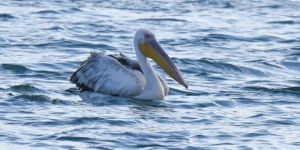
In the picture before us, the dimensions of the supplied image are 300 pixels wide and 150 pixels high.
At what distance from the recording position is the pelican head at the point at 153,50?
36.0 ft

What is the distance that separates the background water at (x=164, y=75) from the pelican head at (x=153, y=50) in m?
0.35

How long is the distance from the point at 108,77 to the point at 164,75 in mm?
1858

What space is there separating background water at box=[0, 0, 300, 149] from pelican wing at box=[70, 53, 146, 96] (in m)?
0.21

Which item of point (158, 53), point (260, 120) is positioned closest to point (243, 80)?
point (158, 53)

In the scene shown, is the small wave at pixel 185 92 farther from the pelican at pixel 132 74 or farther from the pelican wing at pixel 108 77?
the pelican wing at pixel 108 77

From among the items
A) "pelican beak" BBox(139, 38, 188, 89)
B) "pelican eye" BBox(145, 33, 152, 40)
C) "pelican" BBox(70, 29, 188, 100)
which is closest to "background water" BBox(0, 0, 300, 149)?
"pelican" BBox(70, 29, 188, 100)

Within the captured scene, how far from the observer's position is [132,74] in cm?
1090

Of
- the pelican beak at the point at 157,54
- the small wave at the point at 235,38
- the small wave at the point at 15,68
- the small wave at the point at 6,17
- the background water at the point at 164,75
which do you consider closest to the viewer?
the background water at the point at 164,75

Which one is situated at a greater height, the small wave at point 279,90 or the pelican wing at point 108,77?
the pelican wing at point 108,77

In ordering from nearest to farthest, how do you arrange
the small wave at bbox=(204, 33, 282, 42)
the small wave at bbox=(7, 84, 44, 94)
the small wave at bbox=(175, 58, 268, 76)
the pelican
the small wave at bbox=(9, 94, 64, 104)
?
the small wave at bbox=(9, 94, 64, 104)
the small wave at bbox=(7, 84, 44, 94)
the pelican
the small wave at bbox=(175, 58, 268, 76)
the small wave at bbox=(204, 33, 282, 42)

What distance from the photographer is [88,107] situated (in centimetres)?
996

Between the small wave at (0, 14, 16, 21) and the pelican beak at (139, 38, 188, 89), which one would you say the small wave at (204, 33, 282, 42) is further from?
the pelican beak at (139, 38, 188, 89)

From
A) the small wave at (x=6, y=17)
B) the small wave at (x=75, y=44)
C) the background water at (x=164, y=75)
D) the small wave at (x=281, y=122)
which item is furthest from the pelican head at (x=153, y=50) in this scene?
the small wave at (x=6, y=17)

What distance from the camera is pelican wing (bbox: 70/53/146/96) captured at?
35.2 feet
